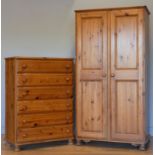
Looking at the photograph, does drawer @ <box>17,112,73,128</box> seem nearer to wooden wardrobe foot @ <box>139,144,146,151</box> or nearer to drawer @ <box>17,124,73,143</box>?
drawer @ <box>17,124,73,143</box>

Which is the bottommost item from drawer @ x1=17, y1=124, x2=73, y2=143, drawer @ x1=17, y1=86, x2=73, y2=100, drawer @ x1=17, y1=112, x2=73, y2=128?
drawer @ x1=17, y1=124, x2=73, y2=143

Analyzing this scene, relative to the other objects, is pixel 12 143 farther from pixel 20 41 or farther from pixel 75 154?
pixel 20 41

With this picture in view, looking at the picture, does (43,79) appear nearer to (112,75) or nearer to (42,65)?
(42,65)

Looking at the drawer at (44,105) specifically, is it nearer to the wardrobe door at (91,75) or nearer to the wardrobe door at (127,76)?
the wardrobe door at (91,75)

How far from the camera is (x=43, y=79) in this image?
3.46 m

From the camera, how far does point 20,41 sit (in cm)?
424

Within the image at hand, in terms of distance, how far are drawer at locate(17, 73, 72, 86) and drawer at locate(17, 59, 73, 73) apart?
5 cm

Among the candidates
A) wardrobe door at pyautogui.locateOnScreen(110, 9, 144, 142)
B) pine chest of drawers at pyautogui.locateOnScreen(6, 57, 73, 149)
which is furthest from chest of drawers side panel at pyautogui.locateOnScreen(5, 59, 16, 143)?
wardrobe door at pyautogui.locateOnScreen(110, 9, 144, 142)

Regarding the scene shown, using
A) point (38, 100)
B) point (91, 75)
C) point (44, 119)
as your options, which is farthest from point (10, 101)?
point (91, 75)

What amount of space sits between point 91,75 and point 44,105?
70 cm

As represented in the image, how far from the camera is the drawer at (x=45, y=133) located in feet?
11.0

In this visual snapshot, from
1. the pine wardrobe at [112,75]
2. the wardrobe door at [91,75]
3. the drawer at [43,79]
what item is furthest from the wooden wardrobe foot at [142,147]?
the drawer at [43,79]

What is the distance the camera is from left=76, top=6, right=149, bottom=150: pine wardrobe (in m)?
3.32

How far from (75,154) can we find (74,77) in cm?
109
